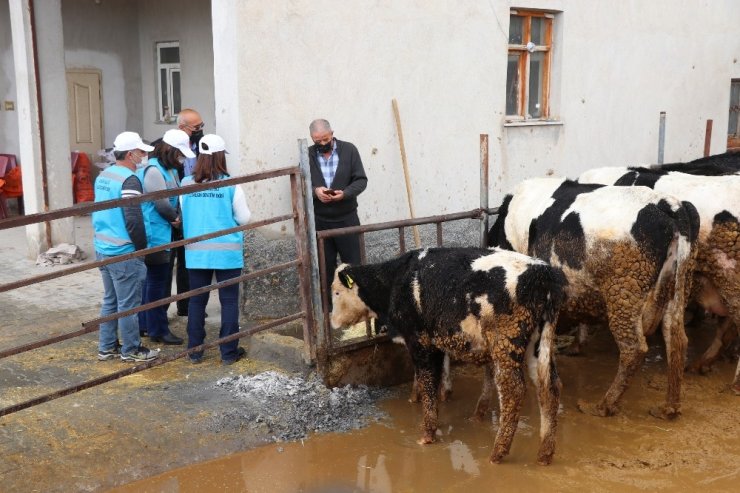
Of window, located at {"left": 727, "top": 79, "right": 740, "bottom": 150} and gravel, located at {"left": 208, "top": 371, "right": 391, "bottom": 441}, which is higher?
window, located at {"left": 727, "top": 79, "right": 740, "bottom": 150}

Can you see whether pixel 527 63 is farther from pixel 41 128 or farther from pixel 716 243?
pixel 41 128

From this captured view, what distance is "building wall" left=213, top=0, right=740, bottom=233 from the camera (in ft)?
24.3

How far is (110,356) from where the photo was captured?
645 cm

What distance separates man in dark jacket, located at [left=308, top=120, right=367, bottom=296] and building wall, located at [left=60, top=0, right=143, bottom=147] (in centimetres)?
717

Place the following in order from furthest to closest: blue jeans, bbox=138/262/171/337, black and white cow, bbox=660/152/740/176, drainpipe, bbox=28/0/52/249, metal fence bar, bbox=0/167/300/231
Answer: drainpipe, bbox=28/0/52/249
black and white cow, bbox=660/152/740/176
blue jeans, bbox=138/262/171/337
metal fence bar, bbox=0/167/300/231

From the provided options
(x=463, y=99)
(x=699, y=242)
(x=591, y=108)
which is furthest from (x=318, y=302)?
(x=591, y=108)

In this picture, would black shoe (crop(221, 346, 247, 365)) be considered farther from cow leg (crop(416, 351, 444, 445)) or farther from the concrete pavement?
cow leg (crop(416, 351, 444, 445))

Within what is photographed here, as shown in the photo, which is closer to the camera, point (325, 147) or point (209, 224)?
point (209, 224)

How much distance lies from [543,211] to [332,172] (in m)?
2.01

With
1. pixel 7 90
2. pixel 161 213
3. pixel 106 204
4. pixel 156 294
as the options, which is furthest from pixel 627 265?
pixel 7 90

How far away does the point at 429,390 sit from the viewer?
17.1 ft

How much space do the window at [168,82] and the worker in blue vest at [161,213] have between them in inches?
264

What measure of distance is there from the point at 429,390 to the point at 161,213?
2.74 meters

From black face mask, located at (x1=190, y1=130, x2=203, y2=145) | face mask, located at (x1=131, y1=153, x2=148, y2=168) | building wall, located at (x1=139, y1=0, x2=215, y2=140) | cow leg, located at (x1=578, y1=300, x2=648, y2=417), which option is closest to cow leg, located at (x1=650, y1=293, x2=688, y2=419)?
cow leg, located at (x1=578, y1=300, x2=648, y2=417)
